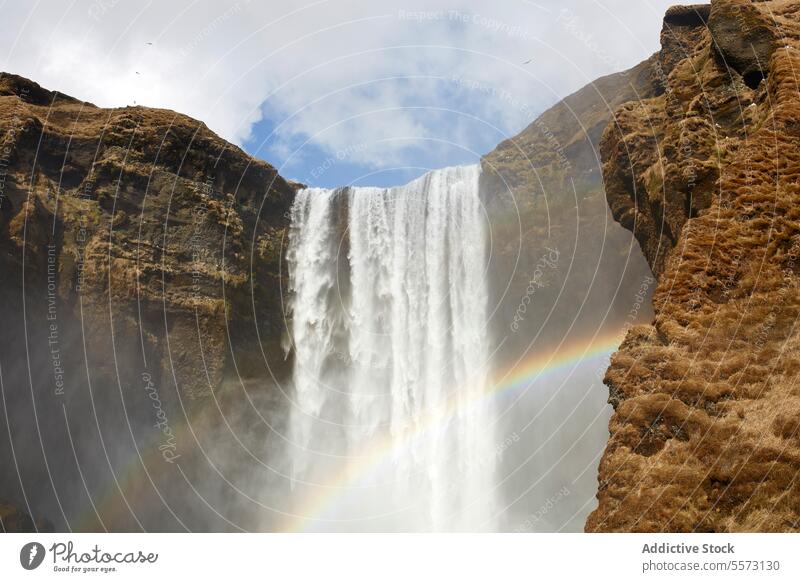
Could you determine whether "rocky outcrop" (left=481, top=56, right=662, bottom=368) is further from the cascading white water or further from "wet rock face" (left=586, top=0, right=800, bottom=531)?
"wet rock face" (left=586, top=0, right=800, bottom=531)

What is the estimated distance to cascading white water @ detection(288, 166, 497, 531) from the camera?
114 feet

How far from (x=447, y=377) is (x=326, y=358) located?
730 centimetres

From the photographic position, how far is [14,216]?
27922mm

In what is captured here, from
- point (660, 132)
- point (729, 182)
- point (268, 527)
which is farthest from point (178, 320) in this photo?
point (729, 182)

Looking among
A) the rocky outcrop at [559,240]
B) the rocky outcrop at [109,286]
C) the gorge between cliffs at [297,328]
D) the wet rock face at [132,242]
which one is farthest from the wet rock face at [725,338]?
the rocky outcrop at [109,286]

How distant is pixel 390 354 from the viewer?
3662 centimetres

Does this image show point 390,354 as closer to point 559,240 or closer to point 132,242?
point 559,240
